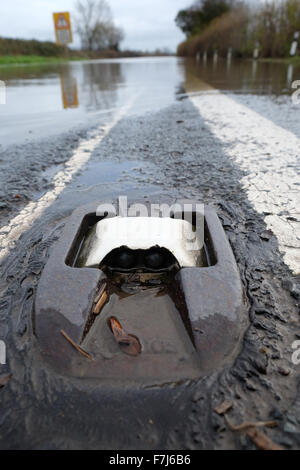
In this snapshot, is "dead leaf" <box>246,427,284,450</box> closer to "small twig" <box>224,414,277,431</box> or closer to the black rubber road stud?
"small twig" <box>224,414,277,431</box>

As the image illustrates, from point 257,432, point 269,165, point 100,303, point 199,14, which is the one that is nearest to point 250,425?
point 257,432

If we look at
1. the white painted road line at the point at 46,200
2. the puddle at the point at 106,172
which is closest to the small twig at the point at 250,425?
the white painted road line at the point at 46,200

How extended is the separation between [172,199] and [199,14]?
5556 cm

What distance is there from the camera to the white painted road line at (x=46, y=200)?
1494 millimetres

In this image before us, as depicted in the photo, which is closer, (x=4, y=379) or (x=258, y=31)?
(x=4, y=379)

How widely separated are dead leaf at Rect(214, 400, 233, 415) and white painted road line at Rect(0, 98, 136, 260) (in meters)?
1.03

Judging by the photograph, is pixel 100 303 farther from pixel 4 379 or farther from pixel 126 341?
pixel 4 379

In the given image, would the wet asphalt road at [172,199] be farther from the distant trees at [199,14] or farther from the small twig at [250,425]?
the distant trees at [199,14]

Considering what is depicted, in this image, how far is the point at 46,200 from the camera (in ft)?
6.21

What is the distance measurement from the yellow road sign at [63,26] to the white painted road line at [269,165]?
3403cm

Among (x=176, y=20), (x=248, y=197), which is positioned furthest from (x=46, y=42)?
(x=248, y=197)

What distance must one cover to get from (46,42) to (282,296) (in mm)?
46472

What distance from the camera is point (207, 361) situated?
816 millimetres

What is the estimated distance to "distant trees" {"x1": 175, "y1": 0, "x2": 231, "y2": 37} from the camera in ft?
142
